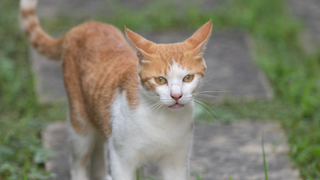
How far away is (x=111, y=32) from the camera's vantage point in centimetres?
338

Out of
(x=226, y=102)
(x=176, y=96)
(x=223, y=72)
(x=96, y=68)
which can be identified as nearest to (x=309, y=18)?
(x=223, y=72)

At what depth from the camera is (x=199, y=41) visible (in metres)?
2.60

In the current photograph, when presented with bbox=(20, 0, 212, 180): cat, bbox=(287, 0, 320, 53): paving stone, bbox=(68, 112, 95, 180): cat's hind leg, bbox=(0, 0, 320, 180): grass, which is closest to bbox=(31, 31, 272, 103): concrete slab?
bbox=(0, 0, 320, 180): grass

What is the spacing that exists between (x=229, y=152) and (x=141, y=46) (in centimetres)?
158

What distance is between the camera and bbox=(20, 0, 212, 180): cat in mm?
2508

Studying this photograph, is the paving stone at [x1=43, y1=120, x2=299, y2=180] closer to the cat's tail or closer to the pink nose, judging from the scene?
the cat's tail

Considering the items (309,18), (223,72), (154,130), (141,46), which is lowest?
(154,130)

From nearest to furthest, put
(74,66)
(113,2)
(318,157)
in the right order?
(74,66)
(318,157)
(113,2)

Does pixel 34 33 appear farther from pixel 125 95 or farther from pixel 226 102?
pixel 226 102

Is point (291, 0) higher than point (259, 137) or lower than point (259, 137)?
higher

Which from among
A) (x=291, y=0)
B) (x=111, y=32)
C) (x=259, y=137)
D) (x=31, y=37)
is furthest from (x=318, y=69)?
(x=31, y=37)

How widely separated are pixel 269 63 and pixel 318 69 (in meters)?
0.50

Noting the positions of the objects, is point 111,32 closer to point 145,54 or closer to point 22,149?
point 145,54

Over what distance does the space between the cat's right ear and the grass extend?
1198mm
